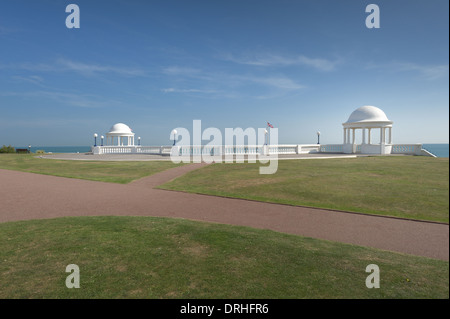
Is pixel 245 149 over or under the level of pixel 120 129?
under

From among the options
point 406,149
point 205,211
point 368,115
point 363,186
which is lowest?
point 205,211

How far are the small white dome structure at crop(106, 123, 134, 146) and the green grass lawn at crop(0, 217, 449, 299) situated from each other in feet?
141

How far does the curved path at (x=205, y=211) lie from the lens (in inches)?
267

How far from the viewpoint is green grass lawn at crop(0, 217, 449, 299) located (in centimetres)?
425

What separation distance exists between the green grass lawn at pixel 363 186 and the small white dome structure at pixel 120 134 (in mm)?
34897

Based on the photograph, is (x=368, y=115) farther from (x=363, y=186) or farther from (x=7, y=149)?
(x=7, y=149)

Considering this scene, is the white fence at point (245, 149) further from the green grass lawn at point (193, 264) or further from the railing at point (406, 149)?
the green grass lawn at point (193, 264)

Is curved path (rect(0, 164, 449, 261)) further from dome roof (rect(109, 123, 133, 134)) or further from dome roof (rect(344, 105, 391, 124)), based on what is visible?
dome roof (rect(109, 123, 133, 134))

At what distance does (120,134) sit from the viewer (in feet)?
→ 158

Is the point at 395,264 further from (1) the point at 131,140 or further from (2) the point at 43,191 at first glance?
(1) the point at 131,140

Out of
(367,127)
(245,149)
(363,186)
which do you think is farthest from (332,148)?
(363,186)

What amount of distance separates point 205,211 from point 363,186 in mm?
7213

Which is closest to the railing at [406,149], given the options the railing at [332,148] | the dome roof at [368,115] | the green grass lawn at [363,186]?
the dome roof at [368,115]
